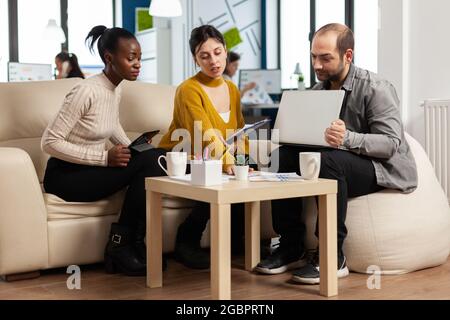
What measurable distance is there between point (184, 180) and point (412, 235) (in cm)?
88

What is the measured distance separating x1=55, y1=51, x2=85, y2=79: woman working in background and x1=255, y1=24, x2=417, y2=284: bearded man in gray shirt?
269 centimetres

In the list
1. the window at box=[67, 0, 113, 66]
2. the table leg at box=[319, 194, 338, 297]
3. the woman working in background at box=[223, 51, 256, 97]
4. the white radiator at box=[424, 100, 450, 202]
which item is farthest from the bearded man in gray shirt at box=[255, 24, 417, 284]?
the window at box=[67, 0, 113, 66]

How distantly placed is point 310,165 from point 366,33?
13.6 feet

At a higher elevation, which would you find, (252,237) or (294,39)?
(294,39)

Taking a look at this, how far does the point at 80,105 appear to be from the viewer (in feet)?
7.25

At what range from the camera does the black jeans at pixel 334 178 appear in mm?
2070

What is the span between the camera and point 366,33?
18.7 ft

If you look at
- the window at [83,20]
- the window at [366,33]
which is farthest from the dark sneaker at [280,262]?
the window at [83,20]

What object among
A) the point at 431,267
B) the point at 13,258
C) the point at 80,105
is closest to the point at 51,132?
the point at 80,105

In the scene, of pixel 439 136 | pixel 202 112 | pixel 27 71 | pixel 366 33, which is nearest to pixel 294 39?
pixel 366 33

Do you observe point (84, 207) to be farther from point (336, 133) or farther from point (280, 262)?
point (336, 133)

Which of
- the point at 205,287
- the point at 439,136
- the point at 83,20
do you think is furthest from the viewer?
the point at 83,20

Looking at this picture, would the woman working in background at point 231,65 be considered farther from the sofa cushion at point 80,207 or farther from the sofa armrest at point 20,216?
the sofa armrest at point 20,216

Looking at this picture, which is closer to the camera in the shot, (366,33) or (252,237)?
(252,237)
